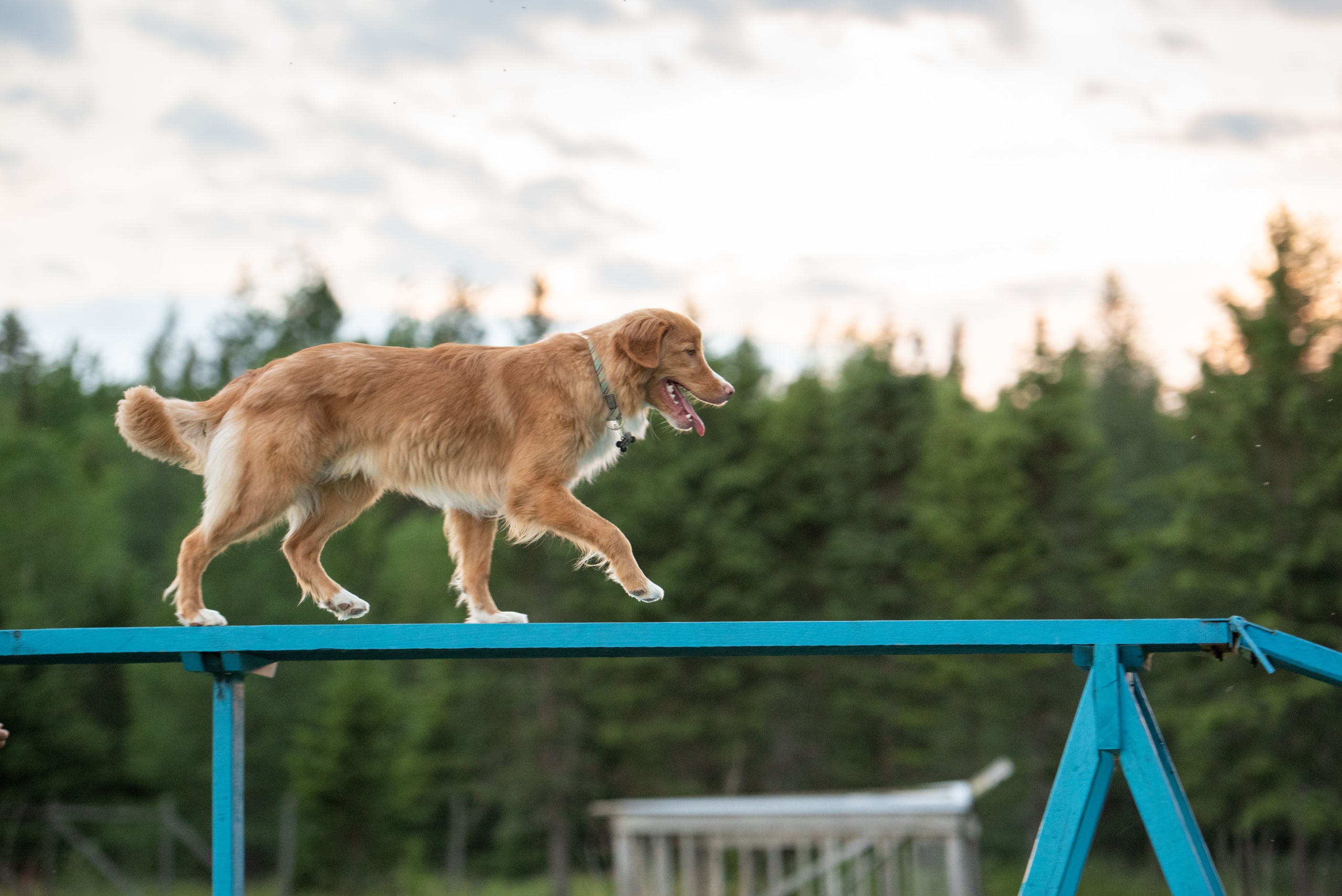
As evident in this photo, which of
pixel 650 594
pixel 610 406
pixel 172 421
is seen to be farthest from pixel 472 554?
pixel 172 421

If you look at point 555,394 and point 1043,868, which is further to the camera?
point 555,394

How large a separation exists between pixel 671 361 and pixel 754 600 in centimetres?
2348

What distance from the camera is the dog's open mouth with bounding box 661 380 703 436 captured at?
5.52 metres

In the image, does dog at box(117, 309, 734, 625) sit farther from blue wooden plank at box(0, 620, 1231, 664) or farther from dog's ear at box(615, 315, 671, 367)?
blue wooden plank at box(0, 620, 1231, 664)

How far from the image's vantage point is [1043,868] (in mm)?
3918

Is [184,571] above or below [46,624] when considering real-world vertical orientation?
above

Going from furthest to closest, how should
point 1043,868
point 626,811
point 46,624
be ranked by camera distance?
point 46,624, point 626,811, point 1043,868

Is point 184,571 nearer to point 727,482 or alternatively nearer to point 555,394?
point 555,394

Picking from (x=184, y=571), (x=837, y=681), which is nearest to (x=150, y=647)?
(x=184, y=571)

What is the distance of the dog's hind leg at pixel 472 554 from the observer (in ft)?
19.0

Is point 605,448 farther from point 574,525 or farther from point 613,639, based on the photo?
point 613,639

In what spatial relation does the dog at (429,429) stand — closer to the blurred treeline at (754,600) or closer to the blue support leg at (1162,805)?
the blue support leg at (1162,805)

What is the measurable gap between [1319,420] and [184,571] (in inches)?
999

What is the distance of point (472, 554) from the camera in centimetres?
584
